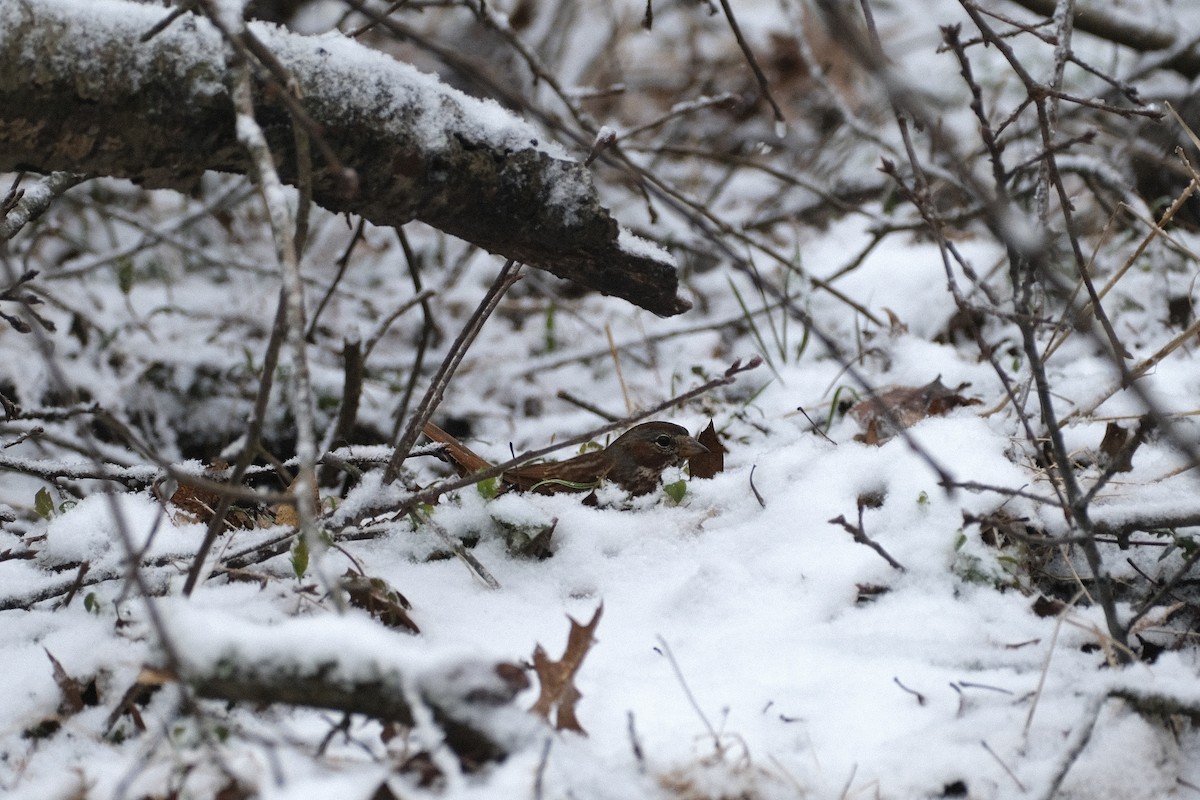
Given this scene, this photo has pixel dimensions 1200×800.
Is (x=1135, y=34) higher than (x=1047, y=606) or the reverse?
higher

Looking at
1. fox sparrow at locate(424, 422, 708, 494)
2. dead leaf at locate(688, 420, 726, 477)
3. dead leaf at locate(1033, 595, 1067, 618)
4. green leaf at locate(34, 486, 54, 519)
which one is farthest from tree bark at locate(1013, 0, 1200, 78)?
green leaf at locate(34, 486, 54, 519)

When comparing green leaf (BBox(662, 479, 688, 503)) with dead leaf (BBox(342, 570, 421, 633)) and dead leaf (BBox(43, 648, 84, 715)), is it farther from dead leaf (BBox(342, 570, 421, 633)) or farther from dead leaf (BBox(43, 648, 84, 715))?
dead leaf (BBox(43, 648, 84, 715))

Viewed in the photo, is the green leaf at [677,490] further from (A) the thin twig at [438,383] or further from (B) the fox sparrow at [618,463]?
(A) the thin twig at [438,383]

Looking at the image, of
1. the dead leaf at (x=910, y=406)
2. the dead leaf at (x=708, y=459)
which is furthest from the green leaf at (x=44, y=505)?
the dead leaf at (x=910, y=406)

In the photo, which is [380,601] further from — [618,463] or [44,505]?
[44,505]

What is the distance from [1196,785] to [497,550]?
3.77 feet

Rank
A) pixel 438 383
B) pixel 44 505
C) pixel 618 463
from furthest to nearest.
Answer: pixel 618 463, pixel 44 505, pixel 438 383

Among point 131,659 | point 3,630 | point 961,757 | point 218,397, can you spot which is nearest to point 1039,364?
point 961,757

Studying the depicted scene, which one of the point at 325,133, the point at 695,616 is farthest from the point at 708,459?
the point at 325,133

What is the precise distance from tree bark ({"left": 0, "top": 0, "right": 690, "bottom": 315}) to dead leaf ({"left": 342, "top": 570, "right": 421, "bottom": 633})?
2.04ft

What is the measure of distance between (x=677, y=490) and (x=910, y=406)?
754mm

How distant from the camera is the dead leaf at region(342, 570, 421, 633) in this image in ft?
5.16

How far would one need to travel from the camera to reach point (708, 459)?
2.17m

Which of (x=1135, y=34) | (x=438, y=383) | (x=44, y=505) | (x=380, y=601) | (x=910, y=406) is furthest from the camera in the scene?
(x=1135, y=34)
